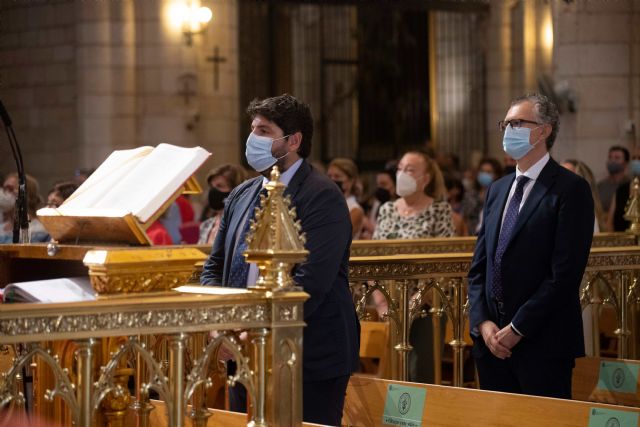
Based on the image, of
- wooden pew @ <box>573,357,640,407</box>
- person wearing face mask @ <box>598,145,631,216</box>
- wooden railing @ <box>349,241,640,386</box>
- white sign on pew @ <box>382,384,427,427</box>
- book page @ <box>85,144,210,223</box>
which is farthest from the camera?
person wearing face mask @ <box>598,145,631,216</box>

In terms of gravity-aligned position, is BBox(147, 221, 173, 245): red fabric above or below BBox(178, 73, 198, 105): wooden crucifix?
below

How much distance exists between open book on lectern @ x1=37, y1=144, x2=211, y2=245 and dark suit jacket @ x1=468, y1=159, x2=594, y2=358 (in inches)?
66.1

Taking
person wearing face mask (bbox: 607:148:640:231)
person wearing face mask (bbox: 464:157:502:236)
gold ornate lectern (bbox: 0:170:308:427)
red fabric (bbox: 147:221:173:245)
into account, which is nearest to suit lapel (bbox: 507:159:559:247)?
gold ornate lectern (bbox: 0:170:308:427)

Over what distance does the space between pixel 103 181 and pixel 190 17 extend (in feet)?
35.6

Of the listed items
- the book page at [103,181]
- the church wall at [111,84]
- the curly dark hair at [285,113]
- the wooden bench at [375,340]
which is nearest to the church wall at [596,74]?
the church wall at [111,84]

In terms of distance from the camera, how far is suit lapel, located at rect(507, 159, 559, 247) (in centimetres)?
482

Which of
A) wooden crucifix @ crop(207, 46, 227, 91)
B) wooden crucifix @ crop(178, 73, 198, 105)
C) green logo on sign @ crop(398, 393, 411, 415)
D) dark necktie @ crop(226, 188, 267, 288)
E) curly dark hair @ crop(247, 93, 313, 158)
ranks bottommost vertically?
green logo on sign @ crop(398, 393, 411, 415)

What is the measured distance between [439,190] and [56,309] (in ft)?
15.6

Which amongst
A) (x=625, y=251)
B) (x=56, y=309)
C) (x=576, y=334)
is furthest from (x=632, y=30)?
(x=56, y=309)

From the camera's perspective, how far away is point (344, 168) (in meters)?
9.30

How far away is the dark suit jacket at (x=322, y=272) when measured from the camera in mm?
3867

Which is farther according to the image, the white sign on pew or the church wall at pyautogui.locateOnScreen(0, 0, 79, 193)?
the church wall at pyautogui.locateOnScreen(0, 0, 79, 193)

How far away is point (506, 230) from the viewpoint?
4883 millimetres

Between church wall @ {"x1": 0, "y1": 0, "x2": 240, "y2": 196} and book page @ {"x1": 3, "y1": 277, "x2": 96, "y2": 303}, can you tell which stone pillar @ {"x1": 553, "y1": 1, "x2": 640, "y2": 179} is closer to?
church wall @ {"x1": 0, "y1": 0, "x2": 240, "y2": 196}
